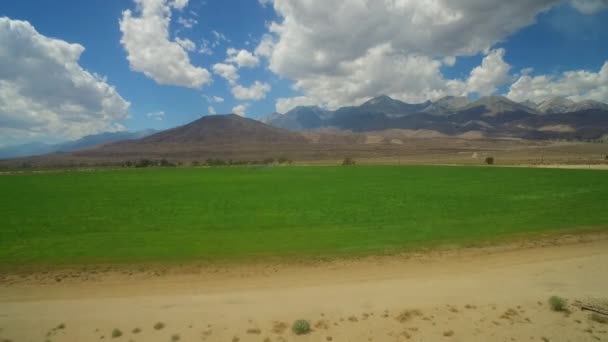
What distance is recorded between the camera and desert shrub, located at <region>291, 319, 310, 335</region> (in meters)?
8.22

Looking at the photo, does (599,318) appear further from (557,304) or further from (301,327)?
(301,327)

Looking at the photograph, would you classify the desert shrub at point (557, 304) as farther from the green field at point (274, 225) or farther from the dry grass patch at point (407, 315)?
the green field at point (274, 225)

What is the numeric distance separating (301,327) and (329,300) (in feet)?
6.04

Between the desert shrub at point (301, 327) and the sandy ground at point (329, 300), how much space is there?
0.50 ft

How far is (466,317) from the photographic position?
878 centimetres

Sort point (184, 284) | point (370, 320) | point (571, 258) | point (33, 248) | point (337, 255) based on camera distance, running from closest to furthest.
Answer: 1. point (370, 320)
2. point (184, 284)
3. point (571, 258)
4. point (337, 255)
5. point (33, 248)

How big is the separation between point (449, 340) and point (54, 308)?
11.9m

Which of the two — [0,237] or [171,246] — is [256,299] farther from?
[0,237]

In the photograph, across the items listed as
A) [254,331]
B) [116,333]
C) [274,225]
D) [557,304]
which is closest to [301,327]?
[254,331]

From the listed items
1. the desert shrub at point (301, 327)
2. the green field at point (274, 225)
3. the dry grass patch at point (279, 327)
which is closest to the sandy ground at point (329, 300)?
the dry grass patch at point (279, 327)

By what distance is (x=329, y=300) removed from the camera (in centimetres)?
984

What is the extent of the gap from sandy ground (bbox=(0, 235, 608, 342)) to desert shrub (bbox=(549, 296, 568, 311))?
0.59 ft

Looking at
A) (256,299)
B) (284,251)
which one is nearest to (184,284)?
(256,299)

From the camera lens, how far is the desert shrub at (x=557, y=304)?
905cm
